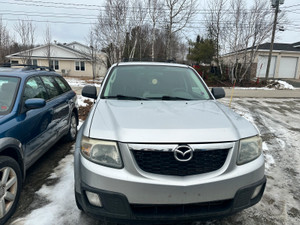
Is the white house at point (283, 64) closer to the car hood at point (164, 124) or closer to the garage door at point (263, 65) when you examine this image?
the garage door at point (263, 65)

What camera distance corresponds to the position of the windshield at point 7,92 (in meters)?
2.63

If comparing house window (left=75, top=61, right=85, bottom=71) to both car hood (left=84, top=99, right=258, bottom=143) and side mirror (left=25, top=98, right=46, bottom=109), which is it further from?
car hood (left=84, top=99, right=258, bottom=143)

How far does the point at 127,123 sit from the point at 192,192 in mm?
819

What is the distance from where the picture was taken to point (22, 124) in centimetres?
263

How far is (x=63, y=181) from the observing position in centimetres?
319

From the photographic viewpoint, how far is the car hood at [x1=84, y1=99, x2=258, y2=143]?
1.85 metres

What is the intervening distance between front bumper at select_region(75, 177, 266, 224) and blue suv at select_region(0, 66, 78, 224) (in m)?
1.02

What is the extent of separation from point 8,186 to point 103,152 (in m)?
1.28

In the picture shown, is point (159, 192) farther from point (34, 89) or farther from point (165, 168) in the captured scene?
point (34, 89)

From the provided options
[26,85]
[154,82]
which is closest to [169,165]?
[154,82]

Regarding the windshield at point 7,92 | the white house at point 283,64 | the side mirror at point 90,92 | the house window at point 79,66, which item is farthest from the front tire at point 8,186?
the house window at point 79,66

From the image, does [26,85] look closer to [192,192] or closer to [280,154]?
[192,192]

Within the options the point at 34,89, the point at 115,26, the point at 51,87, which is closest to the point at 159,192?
the point at 34,89

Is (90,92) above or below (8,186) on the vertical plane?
above
